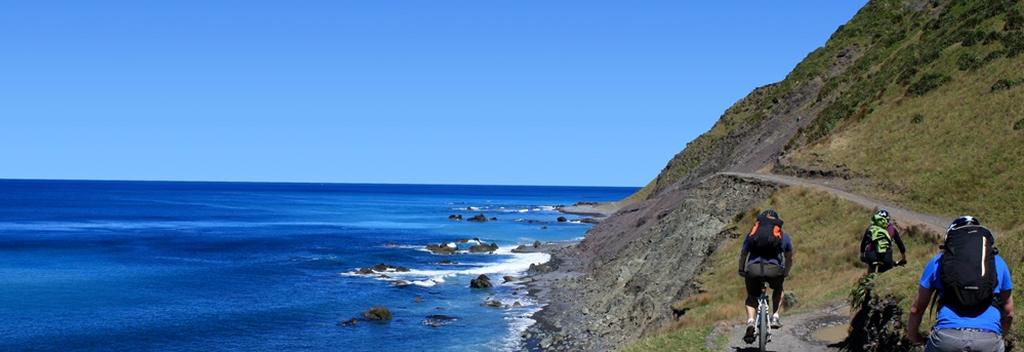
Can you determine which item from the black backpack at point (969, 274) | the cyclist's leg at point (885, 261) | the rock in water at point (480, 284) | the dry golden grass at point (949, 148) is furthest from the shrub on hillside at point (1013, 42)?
the black backpack at point (969, 274)

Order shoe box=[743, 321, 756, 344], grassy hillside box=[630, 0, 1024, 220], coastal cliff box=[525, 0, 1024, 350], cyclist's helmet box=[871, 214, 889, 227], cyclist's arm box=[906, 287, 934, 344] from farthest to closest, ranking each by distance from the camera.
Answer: coastal cliff box=[525, 0, 1024, 350]
grassy hillside box=[630, 0, 1024, 220]
cyclist's helmet box=[871, 214, 889, 227]
shoe box=[743, 321, 756, 344]
cyclist's arm box=[906, 287, 934, 344]

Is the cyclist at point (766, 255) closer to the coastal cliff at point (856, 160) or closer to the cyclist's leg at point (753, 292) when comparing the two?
the cyclist's leg at point (753, 292)

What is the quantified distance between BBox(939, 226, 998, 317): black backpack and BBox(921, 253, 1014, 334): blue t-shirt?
0.05 m

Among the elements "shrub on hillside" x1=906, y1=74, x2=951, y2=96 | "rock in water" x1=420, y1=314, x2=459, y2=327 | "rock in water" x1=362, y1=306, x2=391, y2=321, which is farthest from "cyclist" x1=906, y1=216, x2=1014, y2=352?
"shrub on hillside" x1=906, y1=74, x2=951, y2=96

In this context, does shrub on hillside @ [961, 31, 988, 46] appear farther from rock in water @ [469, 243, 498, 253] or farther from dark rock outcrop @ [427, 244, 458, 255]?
dark rock outcrop @ [427, 244, 458, 255]

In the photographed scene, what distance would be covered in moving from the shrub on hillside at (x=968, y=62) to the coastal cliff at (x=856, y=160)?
8 cm

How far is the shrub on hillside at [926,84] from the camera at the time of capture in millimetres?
49906

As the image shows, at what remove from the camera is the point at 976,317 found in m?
8.45

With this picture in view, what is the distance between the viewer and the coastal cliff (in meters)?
38.1

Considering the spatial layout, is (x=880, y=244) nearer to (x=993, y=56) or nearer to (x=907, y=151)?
(x=907, y=151)

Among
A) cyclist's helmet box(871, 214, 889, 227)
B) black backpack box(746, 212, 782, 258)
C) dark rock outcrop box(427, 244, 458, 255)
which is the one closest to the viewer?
black backpack box(746, 212, 782, 258)

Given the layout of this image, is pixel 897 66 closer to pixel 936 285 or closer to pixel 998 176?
Answer: pixel 998 176

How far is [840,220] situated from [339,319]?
28.0 meters

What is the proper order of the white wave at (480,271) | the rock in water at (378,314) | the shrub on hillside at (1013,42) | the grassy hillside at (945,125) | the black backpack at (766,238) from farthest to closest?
the white wave at (480,271)
the shrub on hillside at (1013,42)
the rock in water at (378,314)
the grassy hillside at (945,125)
the black backpack at (766,238)
